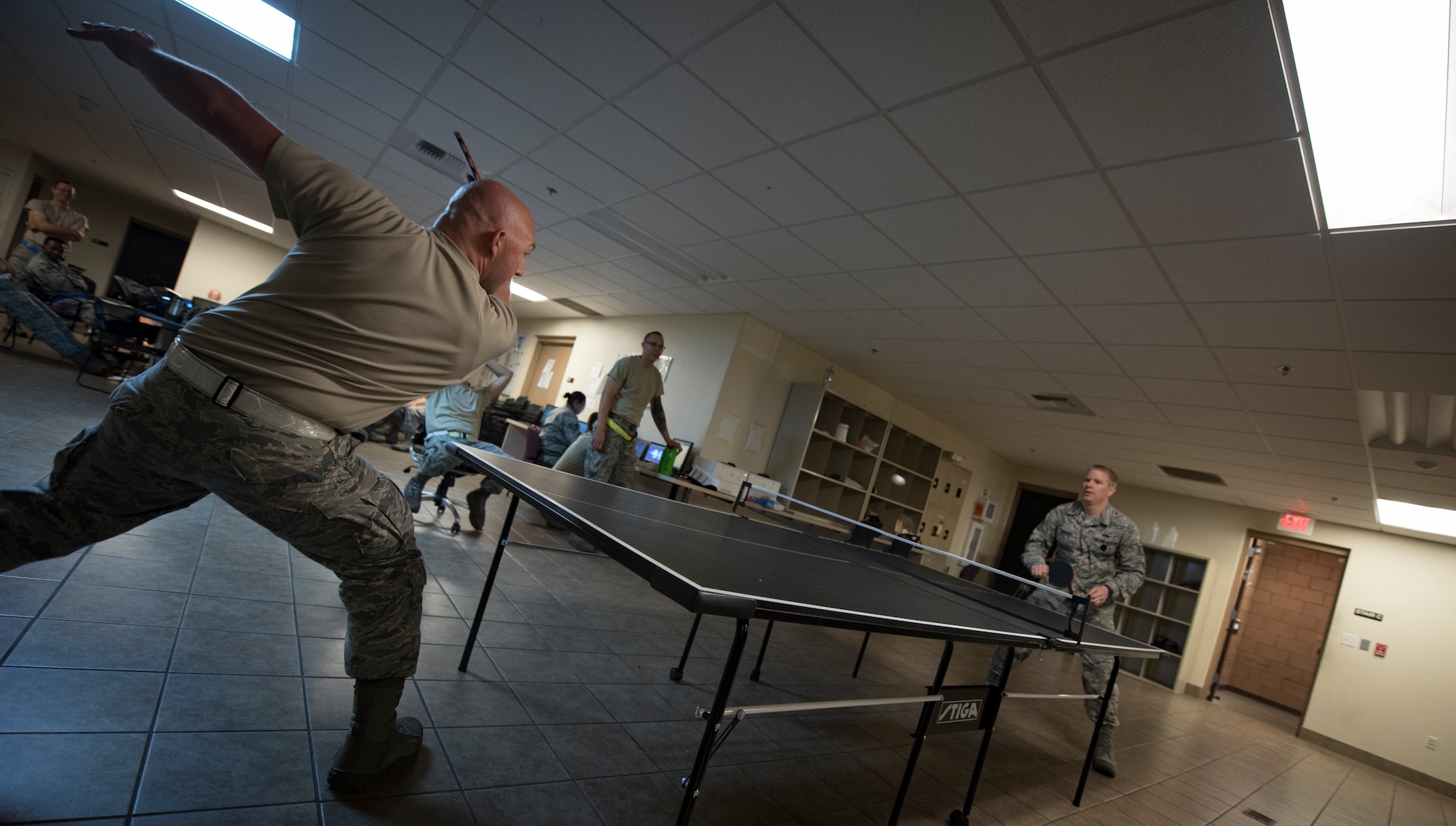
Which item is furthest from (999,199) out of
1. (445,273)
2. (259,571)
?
(259,571)

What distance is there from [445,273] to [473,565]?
2565 millimetres

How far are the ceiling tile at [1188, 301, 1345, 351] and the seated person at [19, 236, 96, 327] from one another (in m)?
9.77

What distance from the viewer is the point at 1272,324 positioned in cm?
362

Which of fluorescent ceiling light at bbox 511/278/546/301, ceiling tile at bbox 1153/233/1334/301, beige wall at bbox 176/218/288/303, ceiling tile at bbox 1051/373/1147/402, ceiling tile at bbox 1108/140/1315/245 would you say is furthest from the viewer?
beige wall at bbox 176/218/288/303

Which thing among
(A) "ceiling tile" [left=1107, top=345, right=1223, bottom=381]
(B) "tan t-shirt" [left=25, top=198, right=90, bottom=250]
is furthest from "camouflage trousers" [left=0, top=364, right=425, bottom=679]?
(B) "tan t-shirt" [left=25, top=198, right=90, bottom=250]

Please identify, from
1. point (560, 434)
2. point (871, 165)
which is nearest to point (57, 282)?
point (560, 434)

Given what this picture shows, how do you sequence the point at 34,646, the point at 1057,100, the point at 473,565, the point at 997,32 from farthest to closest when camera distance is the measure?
the point at 473,565, the point at 1057,100, the point at 997,32, the point at 34,646

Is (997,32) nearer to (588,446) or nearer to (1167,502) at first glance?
(588,446)

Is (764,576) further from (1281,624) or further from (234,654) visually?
(1281,624)

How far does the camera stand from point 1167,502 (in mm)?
9297

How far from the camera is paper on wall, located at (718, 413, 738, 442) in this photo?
22.9ft

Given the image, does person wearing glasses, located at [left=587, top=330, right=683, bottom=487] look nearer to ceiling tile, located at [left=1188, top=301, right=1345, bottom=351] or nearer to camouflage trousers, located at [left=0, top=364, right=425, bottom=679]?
camouflage trousers, located at [left=0, top=364, right=425, bottom=679]

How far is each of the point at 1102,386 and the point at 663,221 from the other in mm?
Answer: 4164

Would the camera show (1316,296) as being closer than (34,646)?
No
